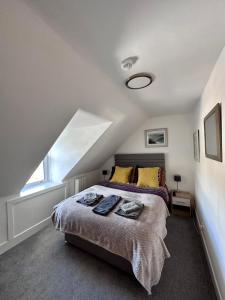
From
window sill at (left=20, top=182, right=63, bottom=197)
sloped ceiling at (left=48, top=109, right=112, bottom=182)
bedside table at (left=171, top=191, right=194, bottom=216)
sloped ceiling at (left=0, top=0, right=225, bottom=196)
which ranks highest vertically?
sloped ceiling at (left=0, top=0, right=225, bottom=196)

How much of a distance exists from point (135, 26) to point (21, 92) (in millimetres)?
1003

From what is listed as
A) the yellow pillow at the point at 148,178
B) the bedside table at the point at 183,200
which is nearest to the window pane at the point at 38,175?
the yellow pillow at the point at 148,178

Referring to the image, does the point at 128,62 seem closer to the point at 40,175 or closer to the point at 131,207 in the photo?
the point at 131,207

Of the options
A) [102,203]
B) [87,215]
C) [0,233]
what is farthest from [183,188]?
[0,233]

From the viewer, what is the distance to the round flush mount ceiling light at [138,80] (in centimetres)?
155

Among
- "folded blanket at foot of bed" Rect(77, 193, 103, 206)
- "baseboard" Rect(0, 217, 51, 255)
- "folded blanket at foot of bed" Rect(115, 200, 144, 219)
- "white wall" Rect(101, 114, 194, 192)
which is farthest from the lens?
"white wall" Rect(101, 114, 194, 192)

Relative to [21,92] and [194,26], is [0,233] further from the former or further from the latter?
[194,26]

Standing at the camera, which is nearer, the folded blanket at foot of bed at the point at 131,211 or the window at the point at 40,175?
the folded blanket at foot of bed at the point at 131,211

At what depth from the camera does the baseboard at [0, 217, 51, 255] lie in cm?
197

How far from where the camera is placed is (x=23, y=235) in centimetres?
221

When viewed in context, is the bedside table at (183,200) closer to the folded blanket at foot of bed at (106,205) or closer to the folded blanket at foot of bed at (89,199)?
the folded blanket at foot of bed at (106,205)

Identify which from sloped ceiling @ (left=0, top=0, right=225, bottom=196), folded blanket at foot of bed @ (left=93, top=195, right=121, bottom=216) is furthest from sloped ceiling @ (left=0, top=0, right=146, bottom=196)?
folded blanket at foot of bed @ (left=93, top=195, right=121, bottom=216)

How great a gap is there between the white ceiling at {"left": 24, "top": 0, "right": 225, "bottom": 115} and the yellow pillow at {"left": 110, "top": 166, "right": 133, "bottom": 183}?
238 cm

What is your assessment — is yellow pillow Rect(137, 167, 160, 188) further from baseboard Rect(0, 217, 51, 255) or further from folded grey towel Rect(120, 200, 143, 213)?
baseboard Rect(0, 217, 51, 255)
